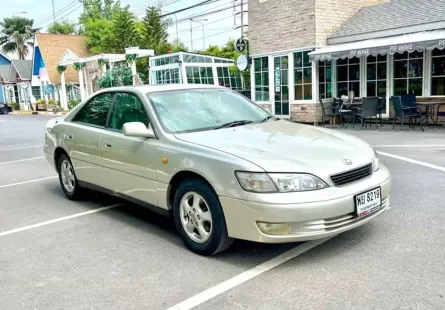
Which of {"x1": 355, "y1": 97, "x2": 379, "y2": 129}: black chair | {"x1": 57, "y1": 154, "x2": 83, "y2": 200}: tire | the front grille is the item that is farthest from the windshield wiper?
{"x1": 355, "y1": 97, "x2": 379, "y2": 129}: black chair

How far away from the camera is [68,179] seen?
250 inches

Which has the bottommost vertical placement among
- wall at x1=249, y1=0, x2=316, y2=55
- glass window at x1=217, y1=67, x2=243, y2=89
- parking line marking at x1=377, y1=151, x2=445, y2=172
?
parking line marking at x1=377, y1=151, x2=445, y2=172

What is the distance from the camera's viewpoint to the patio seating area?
12922 mm

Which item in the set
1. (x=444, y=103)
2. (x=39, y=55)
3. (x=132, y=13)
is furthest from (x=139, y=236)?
(x=39, y=55)

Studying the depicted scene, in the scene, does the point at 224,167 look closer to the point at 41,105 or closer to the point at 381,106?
the point at 381,106

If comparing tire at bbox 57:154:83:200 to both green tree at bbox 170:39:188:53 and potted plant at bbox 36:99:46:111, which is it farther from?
potted plant at bbox 36:99:46:111

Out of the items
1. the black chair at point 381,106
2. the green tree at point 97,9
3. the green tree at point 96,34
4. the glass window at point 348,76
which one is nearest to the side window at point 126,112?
the black chair at point 381,106

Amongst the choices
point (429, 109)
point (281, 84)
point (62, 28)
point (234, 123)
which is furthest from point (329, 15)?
point (62, 28)

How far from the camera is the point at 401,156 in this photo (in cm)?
869

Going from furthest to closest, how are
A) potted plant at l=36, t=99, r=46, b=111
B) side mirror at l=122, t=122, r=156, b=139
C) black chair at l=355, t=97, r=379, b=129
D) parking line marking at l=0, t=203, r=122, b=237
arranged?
potted plant at l=36, t=99, r=46, b=111 → black chair at l=355, t=97, r=379, b=129 → parking line marking at l=0, t=203, r=122, b=237 → side mirror at l=122, t=122, r=156, b=139

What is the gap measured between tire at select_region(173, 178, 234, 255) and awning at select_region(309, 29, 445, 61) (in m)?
10.1

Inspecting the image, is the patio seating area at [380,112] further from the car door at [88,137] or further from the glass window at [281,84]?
the car door at [88,137]

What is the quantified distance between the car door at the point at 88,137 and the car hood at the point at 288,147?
152 cm

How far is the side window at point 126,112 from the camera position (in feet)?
16.1
